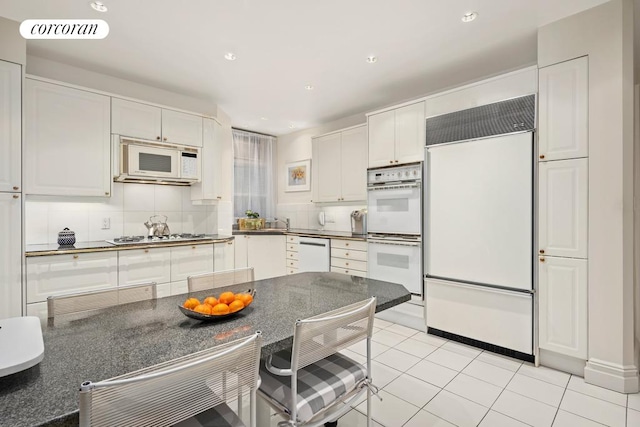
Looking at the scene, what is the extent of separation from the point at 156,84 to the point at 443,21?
2.97 metres

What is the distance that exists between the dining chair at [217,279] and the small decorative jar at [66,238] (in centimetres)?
195

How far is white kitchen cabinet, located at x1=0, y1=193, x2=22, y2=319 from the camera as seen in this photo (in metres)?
2.31

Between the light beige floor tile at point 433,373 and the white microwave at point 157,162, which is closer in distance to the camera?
the light beige floor tile at point 433,373

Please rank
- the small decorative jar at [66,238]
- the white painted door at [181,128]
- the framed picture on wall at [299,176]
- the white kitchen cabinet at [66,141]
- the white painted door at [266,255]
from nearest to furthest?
1. the white kitchen cabinet at [66,141]
2. the small decorative jar at [66,238]
3. the white painted door at [181,128]
4. the white painted door at [266,255]
5. the framed picture on wall at [299,176]

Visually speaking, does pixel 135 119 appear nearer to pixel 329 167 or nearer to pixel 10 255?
pixel 10 255

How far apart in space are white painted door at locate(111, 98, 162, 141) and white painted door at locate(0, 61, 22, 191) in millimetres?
763

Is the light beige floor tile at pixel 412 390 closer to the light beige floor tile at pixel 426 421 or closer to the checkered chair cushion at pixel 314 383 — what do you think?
the light beige floor tile at pixel 426 421

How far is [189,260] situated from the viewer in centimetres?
344

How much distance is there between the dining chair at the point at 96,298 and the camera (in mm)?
1366

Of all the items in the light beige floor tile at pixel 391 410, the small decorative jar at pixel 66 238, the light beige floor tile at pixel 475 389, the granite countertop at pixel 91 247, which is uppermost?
the small decorative jar at pixel 66 238

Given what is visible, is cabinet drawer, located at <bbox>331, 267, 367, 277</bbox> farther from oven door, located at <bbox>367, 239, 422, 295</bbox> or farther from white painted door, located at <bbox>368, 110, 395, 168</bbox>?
white painted door, located at <bbox>368, 110, 395, 168</bbox>

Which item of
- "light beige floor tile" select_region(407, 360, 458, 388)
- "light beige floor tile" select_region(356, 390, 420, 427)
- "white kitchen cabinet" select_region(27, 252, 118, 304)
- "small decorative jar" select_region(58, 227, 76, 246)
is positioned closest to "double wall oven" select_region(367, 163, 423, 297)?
"light beige floor tile" select_region(407, 360, 458, 388)

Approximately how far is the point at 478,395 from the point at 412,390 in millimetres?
430

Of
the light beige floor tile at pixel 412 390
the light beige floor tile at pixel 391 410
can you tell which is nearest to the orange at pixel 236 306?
the light beige floor tile at pixel 391 410
